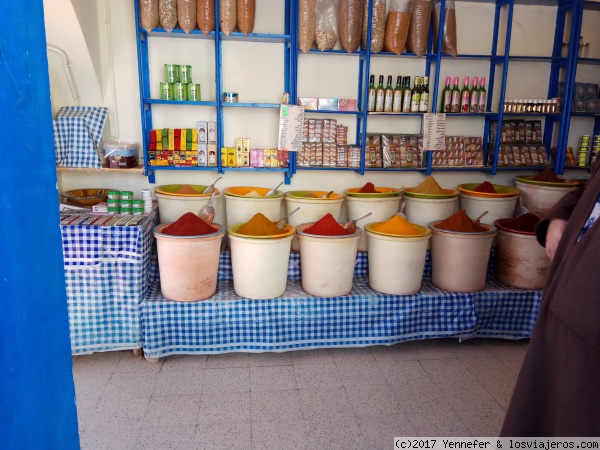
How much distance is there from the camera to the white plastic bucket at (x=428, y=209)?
12.3 feet

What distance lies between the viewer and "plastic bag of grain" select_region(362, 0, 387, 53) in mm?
3823

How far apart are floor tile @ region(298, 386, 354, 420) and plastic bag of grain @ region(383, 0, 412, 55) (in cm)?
274

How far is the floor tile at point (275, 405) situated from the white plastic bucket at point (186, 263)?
0.78 meters

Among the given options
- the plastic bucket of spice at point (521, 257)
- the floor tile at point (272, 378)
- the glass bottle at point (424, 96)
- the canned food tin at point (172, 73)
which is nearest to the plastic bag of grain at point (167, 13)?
the canned food tin at point (172, 73)

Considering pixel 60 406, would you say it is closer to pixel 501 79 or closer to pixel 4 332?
pixel 4 332

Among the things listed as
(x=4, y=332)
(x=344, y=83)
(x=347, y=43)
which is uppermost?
(x=347, y=43)

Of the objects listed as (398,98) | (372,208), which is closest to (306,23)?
(398,98)

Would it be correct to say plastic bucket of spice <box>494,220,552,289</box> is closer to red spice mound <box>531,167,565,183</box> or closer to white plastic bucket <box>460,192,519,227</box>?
white plastic bucket <box>460,192,519,227</box>

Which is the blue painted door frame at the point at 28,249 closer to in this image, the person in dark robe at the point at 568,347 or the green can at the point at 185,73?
the person in dark robe at the point at 568,347

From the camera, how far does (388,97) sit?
13.2 ft

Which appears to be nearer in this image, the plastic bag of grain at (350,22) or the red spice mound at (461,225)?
the red spice mound at (461,225)

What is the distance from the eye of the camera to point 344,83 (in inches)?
165

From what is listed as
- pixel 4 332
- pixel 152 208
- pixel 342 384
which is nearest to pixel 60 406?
pixel 4 332

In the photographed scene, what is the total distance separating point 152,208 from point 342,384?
193 centimetres
